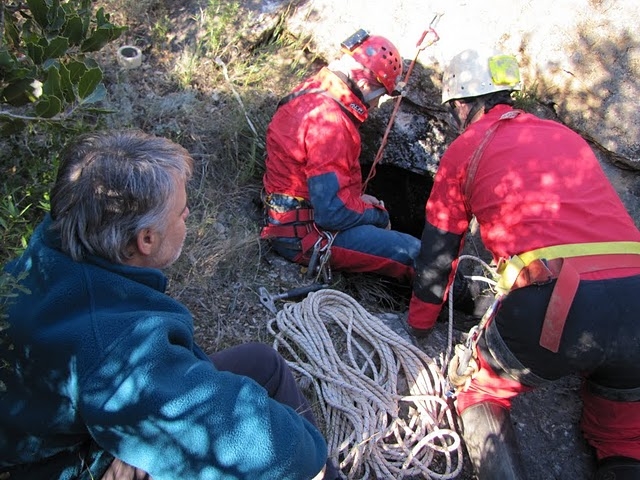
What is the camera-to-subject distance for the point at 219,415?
53.1 inches

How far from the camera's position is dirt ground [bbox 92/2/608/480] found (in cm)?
274

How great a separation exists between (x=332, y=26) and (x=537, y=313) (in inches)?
113

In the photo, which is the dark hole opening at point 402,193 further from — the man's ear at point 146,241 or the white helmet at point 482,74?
the man's ear at point 146,241

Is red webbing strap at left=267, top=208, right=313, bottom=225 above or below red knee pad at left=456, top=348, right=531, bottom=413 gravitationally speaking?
above

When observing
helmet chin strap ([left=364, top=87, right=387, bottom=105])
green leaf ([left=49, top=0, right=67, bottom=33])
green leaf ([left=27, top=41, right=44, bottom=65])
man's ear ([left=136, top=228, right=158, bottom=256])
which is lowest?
helmet chin strap ([left=364, top=87, right=387, bottom=105])

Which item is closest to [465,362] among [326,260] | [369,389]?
[369,389]

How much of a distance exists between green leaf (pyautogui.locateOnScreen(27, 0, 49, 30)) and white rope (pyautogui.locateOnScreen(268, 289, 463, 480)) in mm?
1709

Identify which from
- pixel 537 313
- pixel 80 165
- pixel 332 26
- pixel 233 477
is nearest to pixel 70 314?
pixel 80 165

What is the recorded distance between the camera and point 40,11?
237cm

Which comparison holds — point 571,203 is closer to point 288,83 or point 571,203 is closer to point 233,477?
point 233,477

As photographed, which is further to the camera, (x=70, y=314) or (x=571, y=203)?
(x=571, y=203)

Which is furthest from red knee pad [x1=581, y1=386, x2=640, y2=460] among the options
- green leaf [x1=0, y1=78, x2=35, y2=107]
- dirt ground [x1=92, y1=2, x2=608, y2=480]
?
green leaf [x1=0, y1=78, x2=35, y2=107]

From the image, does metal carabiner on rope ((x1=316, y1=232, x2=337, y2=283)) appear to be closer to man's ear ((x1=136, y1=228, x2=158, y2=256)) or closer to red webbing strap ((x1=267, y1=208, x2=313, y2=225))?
red webbing strap ((x1=267, y1=208, x2=313, y2=225))

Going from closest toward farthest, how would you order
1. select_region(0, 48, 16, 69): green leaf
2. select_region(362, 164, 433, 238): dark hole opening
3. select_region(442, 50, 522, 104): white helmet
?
select_region(0, 48, 16, 69): green leaf < select_region(442, 50, 522, 104): white helmet < select_region(362, 164, 433, 238): dark hole opening
